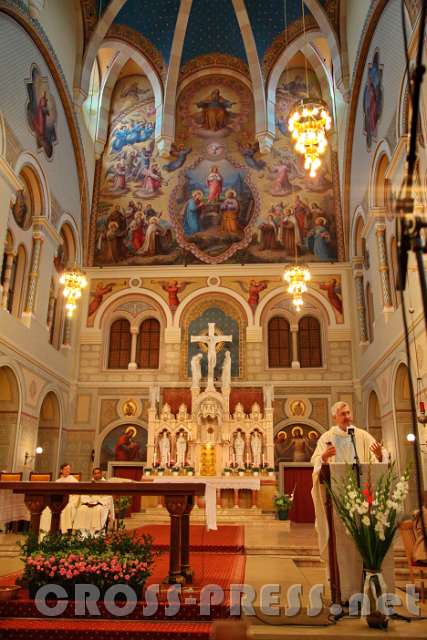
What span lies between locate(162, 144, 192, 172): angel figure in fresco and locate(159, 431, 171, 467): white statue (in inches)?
389

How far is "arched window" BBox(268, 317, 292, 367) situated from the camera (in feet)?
63.9

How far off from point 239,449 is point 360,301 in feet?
19.9

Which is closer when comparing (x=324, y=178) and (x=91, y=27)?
(x=91, y=27)

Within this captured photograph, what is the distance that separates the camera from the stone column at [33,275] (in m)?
15.7

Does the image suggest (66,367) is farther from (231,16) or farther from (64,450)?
(231,16)

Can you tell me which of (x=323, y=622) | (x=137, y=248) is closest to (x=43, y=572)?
(x=323, y=622)

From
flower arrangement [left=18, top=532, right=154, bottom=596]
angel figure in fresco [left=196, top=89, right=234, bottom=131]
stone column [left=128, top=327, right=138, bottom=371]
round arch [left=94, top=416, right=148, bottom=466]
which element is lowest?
flower arrangement [left=18, top=532, right=154, bottom=596]

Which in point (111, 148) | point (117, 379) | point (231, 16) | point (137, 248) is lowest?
point (117, 379)

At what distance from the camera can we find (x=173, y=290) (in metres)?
20.0

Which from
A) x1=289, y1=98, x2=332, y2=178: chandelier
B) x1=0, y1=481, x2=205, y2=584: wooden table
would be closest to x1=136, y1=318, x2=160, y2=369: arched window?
x1=289, y1=98, x2=332, y2=178: chandelier

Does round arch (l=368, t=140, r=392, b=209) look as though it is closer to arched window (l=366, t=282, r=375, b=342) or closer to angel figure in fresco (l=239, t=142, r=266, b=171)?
arched window (l=366, t=282, r=375, b=342)

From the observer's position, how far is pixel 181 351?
63.7 feet

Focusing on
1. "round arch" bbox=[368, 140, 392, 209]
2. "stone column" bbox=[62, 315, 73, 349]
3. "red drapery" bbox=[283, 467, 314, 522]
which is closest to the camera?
"round arch" bbox=[368, 140, 392, 209]

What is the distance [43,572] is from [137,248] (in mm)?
15748
